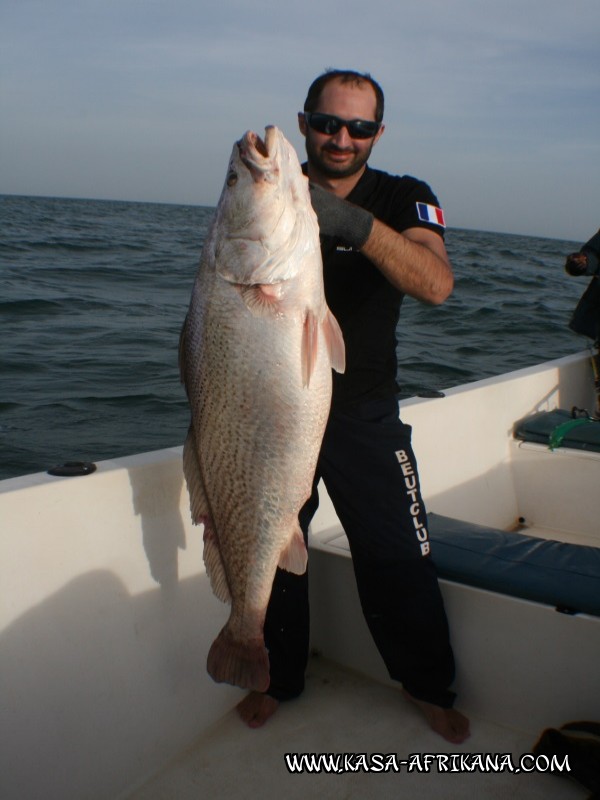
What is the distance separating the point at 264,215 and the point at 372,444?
106cm

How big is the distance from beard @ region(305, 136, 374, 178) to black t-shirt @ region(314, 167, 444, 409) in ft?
0.40

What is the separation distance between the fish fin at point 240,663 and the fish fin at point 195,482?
1.31ft

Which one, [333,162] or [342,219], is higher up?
[333,162]

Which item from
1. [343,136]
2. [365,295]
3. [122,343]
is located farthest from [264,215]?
[122,343]

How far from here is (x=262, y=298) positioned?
2207mm

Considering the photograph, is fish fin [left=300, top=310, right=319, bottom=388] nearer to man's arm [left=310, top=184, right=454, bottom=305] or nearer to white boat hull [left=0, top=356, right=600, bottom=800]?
man's arm [left=310, top=184, right=454, bottom=305]

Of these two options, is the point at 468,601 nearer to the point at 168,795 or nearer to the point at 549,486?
the point at 168,795

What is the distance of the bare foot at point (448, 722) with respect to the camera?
3010 mm

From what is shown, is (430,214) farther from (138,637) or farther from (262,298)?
(138,637)

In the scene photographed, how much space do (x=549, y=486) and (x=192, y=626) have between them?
2.94m

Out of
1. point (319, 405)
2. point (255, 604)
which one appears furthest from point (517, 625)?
point (319, 405)

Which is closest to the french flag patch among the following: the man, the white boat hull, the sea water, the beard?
the man

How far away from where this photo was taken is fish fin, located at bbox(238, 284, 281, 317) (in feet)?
7.21

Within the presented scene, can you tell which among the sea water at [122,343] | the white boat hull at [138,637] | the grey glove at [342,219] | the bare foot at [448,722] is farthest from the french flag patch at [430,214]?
the sea water at [122,343]
